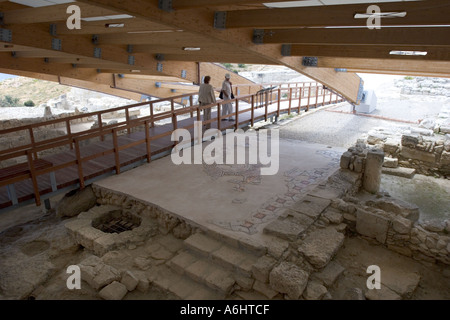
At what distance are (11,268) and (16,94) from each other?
103 feet

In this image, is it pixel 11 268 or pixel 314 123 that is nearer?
pixel 11 268

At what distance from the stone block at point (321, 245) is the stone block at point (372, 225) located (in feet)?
1.54

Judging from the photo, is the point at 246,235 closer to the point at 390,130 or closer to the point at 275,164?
the point at 275,164

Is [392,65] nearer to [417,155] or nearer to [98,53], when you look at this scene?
[417,155]

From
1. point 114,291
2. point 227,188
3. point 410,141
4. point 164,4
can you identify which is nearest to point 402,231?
point 227,188

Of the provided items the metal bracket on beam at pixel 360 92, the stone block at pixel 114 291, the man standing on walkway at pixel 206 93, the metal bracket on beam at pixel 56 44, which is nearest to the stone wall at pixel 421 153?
the metal bracket on beam at pixel 360 92

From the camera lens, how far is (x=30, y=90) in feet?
98.8

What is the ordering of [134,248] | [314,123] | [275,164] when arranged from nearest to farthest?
[134,248] < [275,164] < [314,123]

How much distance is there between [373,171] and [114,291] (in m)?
5.17

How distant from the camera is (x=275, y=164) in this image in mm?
6895

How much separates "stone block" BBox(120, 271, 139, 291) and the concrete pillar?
4845 millimetres

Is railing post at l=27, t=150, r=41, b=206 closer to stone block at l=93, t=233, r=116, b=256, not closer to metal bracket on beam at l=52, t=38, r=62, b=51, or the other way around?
stone block at l=93, t=233, r=116, b=256
